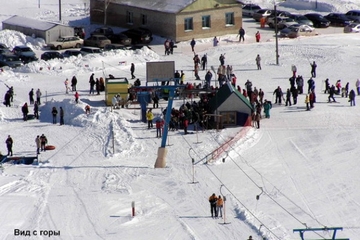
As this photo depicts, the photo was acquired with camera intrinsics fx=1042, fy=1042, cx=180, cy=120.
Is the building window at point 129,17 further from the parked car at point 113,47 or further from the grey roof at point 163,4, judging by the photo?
the parked car at point 113,47

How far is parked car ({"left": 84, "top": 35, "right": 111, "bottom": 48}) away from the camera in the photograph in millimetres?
63000

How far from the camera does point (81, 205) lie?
36844 mm

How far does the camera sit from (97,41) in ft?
207

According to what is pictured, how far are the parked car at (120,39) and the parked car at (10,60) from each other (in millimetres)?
7784

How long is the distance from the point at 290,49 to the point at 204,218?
27.3 metres

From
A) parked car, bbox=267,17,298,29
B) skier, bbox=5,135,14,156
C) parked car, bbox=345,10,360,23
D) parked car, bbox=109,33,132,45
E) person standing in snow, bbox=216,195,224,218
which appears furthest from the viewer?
parked car, bbox=345,10,360,23

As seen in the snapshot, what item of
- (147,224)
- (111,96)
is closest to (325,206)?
(147,224)

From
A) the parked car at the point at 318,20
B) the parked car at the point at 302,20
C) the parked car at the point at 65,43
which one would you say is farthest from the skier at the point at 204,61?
the parked car at the point at 318,20

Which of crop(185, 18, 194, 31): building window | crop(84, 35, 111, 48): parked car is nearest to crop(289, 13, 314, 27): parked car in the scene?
crop(185, 18, 194, 31): building window

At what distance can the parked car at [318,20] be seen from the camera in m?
70.4

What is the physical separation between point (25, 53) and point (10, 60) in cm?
180

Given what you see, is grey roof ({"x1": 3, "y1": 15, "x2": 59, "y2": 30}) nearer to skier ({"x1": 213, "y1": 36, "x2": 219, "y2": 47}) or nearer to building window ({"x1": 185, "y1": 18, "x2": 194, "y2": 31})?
building window ({"x1": 185, "y1": 18, "x2": 194, "y2": 31})

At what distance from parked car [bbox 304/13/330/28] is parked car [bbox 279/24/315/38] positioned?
4.32 m

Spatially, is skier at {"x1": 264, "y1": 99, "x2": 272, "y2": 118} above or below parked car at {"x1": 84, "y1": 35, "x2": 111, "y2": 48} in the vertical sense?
below
